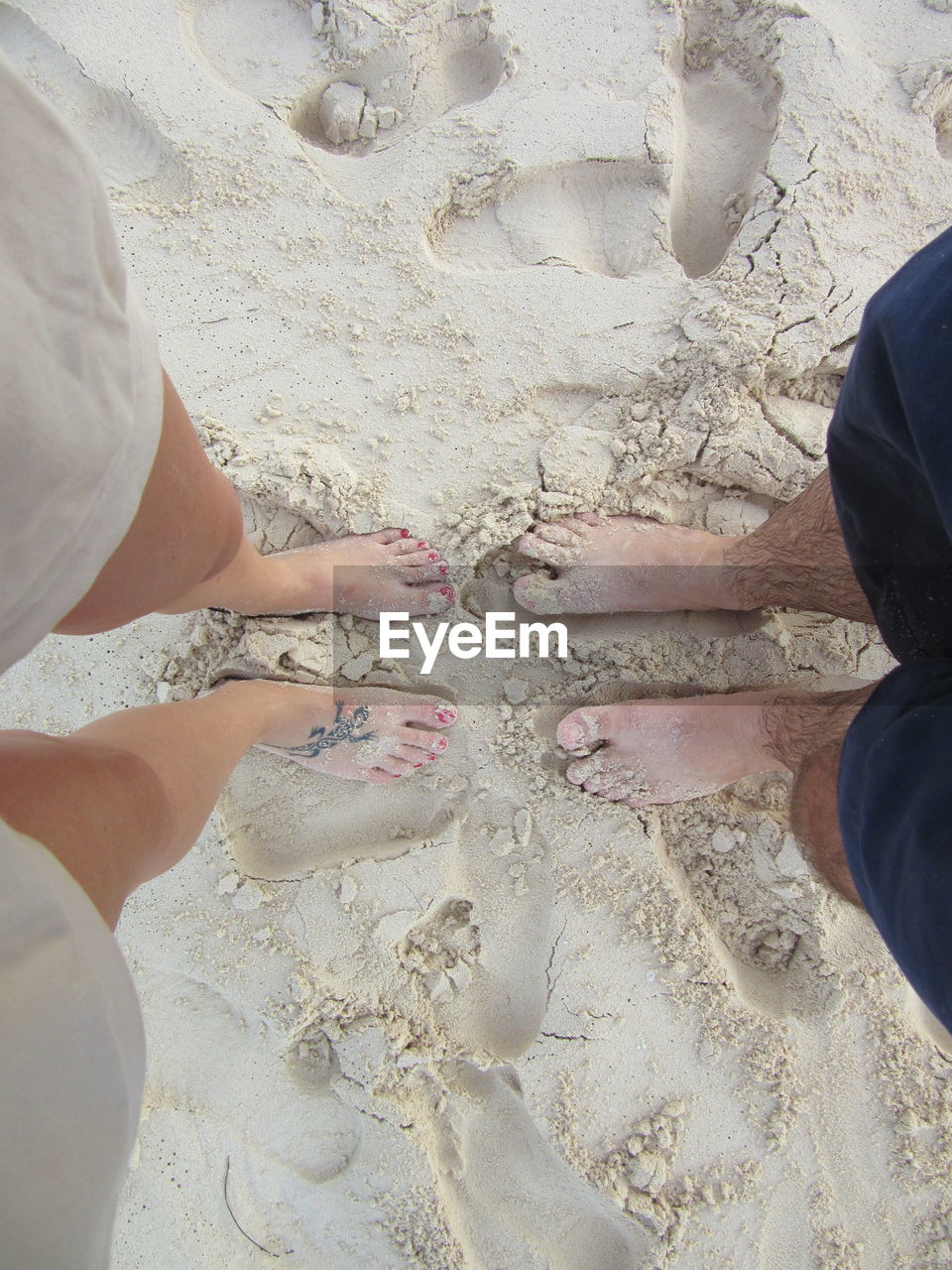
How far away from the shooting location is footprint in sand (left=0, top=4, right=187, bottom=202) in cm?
164

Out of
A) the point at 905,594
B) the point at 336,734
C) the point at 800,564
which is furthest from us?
the point at 336,734

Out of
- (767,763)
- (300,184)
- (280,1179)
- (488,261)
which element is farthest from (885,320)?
(280,1179)

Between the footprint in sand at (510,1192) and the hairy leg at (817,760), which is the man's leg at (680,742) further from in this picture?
the footprint in sand at (510,1192)

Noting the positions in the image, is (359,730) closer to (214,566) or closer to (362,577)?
(362,577)

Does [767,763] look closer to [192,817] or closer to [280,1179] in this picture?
[192,817]

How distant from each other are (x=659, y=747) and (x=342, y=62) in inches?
64.9

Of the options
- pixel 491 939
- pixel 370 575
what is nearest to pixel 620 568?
pixel 370 575

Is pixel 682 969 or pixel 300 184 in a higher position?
pixel 300 184

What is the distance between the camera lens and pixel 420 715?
1555mm

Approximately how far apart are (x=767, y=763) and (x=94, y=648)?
1366 millimetres

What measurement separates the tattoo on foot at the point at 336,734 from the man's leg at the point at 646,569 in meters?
0.42

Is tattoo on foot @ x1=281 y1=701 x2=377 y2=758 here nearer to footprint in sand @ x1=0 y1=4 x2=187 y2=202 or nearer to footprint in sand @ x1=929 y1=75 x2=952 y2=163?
footprint in sand @ x1=0 y1=4 x2=187 y2=202

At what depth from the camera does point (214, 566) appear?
1160mm

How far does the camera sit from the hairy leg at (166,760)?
0.84 meters
